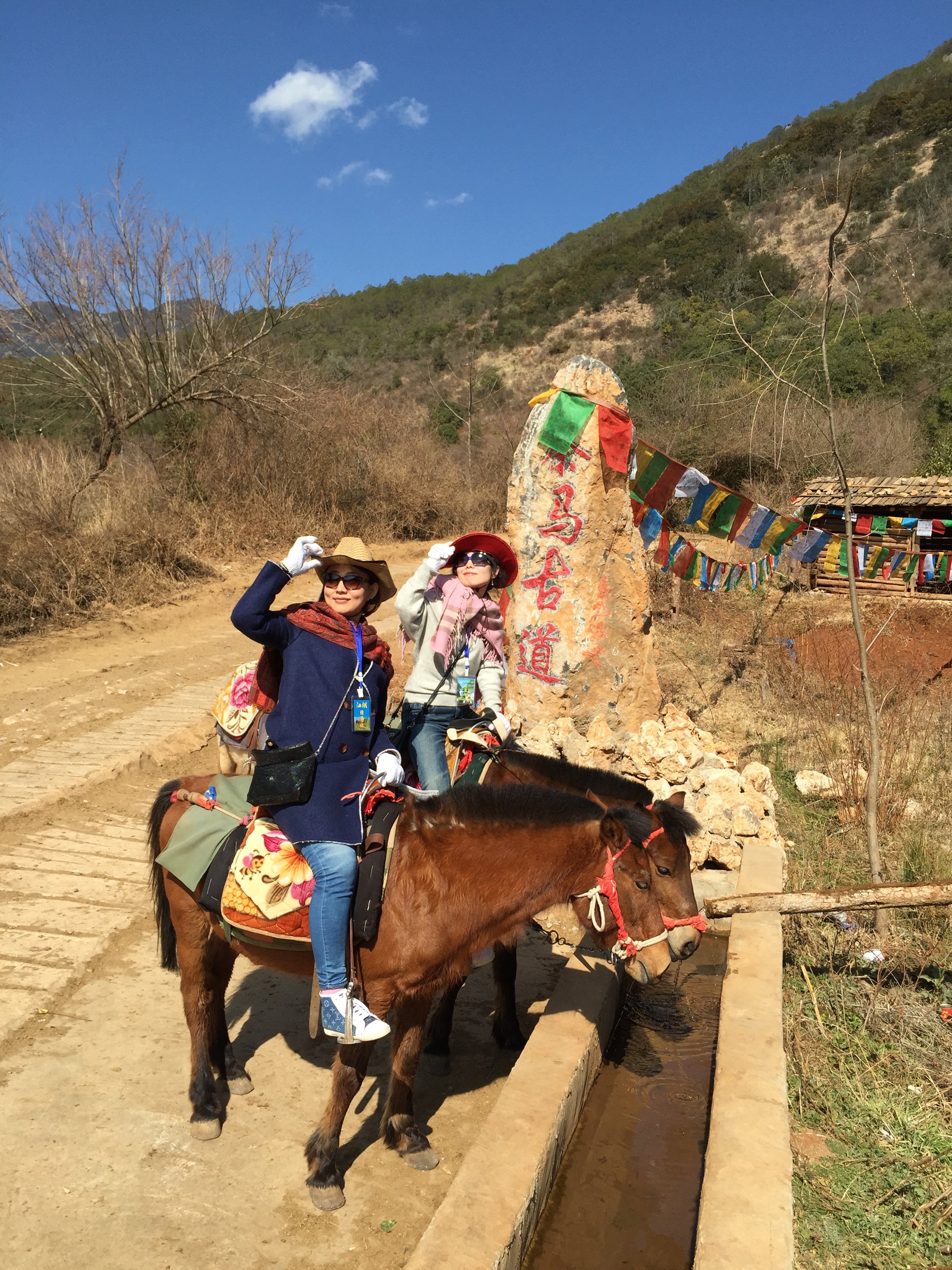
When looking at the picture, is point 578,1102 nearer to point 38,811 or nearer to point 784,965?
point 784,965

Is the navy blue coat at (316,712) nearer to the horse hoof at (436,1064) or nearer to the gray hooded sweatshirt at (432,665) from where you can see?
the gray hooded sweatshirt at (432,665)

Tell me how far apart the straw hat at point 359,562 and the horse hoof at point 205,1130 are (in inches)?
93.8

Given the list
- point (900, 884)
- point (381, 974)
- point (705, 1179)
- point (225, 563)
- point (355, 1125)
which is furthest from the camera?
point (225, 563)

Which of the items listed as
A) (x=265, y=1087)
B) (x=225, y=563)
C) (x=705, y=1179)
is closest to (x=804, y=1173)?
(x=705, y=1179)

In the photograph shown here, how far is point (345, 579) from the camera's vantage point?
3514 millimetres

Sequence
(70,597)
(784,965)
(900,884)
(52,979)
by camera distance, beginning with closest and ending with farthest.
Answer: (900,884) → (52,979) → (784,965) → (70,597)

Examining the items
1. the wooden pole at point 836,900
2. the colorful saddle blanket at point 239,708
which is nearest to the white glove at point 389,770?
the colorful saddle blanket at point 239,708

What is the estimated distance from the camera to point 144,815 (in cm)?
688

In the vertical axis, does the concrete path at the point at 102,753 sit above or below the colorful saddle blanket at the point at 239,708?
below

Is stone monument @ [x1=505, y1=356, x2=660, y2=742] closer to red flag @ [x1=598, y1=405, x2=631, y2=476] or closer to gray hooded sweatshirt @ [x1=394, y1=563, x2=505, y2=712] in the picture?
red flag @ [x1=598, y1=405, x2=631, y2=476]

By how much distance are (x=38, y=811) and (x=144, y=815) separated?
0.84m

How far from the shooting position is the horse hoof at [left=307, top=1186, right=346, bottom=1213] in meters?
3.16

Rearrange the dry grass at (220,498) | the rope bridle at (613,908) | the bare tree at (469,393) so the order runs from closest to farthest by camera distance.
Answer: the rope bridle at (613,908) < the dry grass at (220,498) < the bare tree at (469,393)

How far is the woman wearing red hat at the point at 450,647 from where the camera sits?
4.61m
